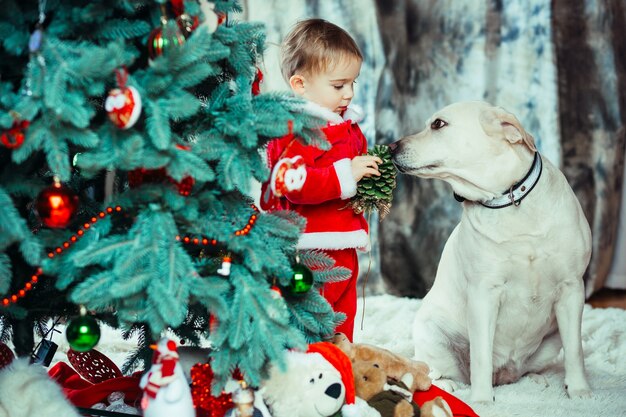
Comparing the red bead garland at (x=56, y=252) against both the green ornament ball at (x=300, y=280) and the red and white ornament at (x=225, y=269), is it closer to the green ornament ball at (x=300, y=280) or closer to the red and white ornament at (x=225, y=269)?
the red and white ornament at (x=225, y=269)

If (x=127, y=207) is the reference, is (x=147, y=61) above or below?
above

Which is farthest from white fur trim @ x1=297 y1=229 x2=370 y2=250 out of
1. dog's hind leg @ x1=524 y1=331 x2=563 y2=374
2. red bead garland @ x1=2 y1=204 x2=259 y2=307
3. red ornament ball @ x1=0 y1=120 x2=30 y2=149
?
red ornament ball @ x1=0 y1=120 x2=30 y2=149

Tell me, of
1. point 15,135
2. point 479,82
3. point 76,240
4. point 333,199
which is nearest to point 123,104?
point 15,135

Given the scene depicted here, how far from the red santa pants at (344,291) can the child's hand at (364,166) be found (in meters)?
0.26

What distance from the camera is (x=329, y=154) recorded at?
2336 mm

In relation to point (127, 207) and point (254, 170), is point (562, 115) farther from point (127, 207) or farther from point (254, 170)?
point (127, 207)

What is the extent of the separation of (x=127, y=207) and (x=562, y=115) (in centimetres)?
281

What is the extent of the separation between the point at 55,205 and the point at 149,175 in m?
0.24

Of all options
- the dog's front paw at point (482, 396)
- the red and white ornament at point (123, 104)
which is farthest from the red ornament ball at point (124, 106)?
the dog's front paw at point (482, 396)

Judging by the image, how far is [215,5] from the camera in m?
1.75

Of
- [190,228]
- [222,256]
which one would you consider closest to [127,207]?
[190,228]

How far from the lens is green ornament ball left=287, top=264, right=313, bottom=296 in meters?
1.80

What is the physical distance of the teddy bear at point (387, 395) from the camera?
188 cm

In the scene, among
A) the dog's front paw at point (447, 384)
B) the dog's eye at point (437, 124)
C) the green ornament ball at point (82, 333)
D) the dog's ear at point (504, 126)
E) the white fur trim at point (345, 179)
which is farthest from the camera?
the dog's front paw at point (447, 384)
